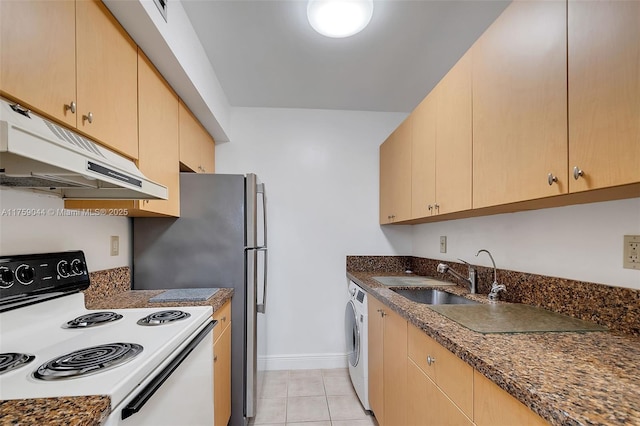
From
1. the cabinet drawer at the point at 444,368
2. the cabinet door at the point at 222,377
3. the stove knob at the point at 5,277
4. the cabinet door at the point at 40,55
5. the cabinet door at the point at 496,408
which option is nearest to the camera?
the cabinet door at the point at 496,408

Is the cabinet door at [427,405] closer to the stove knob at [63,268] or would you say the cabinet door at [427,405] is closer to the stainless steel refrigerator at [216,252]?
the stainless steel refrigerator at [216,252]

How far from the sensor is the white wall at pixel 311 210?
2.83 metres

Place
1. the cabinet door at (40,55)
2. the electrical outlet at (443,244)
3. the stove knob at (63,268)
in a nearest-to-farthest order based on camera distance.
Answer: the cabinet door at (40,55) < the stove knob at (63,268) < the electrical outlet at (443,244)

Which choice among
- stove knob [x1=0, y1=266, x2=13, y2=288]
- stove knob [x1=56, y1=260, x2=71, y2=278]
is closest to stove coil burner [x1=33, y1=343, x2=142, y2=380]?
stove knob [x1=0, y1=266, x2=13, y2=288]

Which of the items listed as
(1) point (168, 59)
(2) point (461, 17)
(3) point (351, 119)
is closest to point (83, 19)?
(1) point (168, 59)

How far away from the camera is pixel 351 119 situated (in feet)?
9.66

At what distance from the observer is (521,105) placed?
1102mm

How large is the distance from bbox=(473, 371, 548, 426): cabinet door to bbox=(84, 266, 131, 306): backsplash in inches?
68.1

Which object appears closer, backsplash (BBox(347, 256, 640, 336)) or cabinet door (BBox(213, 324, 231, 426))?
backsplash (BBox(347, 256, 640, 336))

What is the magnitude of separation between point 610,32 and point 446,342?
1.00m

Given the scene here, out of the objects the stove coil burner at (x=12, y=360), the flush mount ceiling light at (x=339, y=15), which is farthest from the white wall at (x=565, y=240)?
the stove coil burner at (x=12, y=360)

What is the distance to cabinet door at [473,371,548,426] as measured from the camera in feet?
2.23

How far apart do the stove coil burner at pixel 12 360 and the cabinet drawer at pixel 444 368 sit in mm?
1265

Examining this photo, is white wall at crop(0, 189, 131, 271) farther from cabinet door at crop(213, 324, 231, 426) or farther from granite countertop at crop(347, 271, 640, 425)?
granite countertop at crop(347, 271, 640, 425)
